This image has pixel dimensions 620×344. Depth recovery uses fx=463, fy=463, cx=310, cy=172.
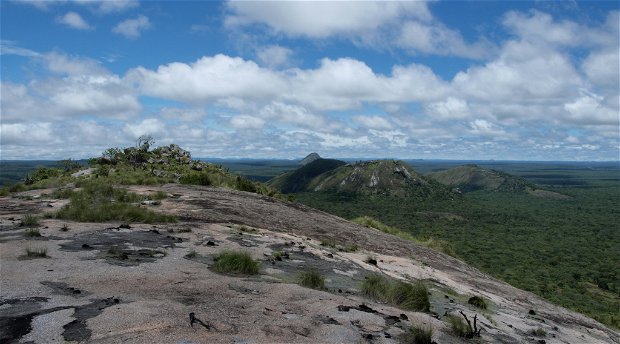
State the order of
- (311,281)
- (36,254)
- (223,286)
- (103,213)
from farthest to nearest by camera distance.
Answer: (103,213) → (36,254) → (311,281) → (223,286)

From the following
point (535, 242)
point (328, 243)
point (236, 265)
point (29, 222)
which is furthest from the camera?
point (535, 242)

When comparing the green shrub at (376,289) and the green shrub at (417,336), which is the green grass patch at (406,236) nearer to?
the green shrub at (376,289)

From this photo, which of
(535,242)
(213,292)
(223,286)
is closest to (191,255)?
(223,286)

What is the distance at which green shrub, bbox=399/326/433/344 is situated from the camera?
847 centimetres

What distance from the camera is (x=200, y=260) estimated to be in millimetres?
13102

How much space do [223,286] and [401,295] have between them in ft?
14.7

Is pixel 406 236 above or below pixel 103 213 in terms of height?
Answer: below

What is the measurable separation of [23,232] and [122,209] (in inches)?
182

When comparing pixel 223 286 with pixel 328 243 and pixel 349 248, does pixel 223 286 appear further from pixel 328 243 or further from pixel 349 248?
pixel 349 248

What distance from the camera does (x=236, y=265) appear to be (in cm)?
1219

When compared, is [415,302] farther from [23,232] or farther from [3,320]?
[23,232]

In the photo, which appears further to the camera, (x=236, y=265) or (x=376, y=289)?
(x=236, y=265)

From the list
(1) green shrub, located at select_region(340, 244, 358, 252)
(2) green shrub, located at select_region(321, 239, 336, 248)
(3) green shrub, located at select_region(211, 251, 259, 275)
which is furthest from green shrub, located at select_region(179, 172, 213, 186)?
(3) green shrub, located at select_region(211, 251, 259, 275)

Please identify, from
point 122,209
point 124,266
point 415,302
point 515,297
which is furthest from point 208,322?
point 515,297
